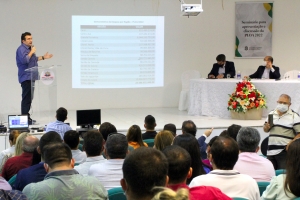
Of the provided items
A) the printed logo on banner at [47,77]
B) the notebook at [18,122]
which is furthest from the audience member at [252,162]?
the printed logo on banner at [47,77]

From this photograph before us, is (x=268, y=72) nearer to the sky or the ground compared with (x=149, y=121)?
nearer to the sky

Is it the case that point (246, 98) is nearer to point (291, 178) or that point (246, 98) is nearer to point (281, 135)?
point (281, 135)

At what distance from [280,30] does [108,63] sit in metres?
4.11

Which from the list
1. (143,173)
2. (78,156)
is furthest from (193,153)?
(143,173)

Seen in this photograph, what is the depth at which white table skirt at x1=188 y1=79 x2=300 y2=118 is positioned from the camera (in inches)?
323

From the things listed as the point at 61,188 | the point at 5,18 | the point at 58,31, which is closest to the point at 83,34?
the point at 58,31

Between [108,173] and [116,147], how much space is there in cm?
20

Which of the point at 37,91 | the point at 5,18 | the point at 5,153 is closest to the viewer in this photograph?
the point at 5,153

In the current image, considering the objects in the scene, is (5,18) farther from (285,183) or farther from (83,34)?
(285,183)

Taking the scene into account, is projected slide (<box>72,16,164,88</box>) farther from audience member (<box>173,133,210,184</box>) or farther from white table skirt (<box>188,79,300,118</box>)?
audience member (<box>173,133,210,184</box>)

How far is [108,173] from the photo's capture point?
303 cm

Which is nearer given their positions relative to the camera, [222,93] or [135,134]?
[135,134]

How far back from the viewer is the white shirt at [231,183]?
2.56m

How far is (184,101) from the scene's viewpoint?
33.1 ft
